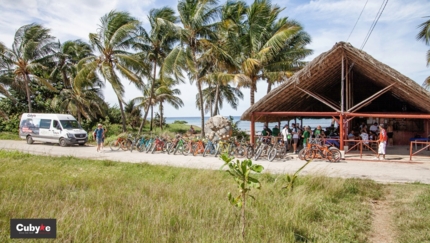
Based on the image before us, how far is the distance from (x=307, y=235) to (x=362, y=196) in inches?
118

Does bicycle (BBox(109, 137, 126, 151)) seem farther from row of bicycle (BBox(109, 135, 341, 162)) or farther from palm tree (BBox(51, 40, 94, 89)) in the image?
palm tree (BBox(51, 40, 94, 89))

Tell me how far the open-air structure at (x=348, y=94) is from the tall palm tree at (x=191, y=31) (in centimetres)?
633

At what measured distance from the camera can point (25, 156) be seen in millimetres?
Result: 11508

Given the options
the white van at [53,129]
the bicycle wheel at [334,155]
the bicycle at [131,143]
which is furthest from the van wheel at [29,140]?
the bicycle wheel at [334,155]

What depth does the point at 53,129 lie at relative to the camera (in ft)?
56.5

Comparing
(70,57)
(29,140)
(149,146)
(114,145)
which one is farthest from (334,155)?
(70,57)

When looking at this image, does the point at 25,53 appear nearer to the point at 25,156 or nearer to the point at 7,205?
the point at 25,156

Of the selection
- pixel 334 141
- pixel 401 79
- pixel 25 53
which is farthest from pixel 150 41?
pixel 401 79

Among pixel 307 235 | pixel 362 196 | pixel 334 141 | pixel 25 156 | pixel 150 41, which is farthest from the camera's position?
pixel 150 41

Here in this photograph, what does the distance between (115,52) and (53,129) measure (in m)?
6.40

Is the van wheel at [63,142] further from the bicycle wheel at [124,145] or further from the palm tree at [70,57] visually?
the palm tree at [70,57]

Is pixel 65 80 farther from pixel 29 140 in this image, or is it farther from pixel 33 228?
pixel 33 228

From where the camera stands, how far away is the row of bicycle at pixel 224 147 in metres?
12.2

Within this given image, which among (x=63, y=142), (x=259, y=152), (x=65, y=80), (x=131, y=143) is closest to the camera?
(x=259, y=152)
